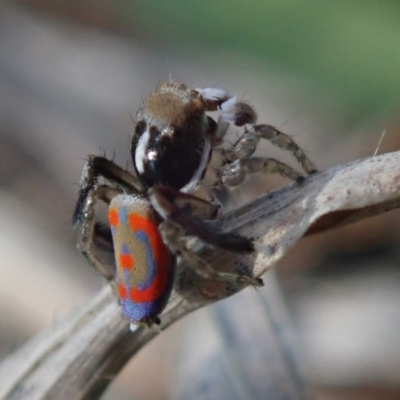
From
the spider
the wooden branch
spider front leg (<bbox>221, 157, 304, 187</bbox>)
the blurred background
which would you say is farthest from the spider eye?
the blurred background

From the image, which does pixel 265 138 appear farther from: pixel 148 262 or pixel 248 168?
pixel 148 262

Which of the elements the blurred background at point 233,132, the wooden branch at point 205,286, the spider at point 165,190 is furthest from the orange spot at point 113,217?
the blurred background at point 233,132

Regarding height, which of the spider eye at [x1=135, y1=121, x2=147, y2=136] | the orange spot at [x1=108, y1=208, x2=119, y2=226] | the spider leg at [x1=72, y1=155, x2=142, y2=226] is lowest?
the orange spot at [x1=108, y1=208, x2=119, y2=226]

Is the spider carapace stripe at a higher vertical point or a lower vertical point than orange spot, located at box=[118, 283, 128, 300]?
higher

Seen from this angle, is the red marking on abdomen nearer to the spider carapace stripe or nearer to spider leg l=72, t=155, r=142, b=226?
the spider carapace stripe

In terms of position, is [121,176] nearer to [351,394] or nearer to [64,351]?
[64,351]

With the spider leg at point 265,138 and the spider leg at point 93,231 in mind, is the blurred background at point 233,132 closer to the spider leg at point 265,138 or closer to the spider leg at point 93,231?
the spider leg at point 93,231
